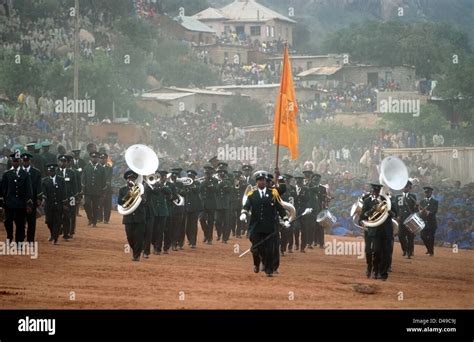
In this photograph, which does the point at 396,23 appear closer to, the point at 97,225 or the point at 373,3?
the point at 373,3

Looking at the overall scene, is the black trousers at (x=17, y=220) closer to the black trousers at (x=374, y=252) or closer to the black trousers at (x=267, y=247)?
the black trousers at (x=267, y=247)

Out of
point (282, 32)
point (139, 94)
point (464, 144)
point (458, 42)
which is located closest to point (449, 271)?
point (464, 144)

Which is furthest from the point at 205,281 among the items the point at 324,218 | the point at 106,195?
the point at 106,195

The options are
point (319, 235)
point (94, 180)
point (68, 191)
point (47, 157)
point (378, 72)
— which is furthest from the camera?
point (378, 72)

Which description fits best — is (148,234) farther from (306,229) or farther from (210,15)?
(210,15)

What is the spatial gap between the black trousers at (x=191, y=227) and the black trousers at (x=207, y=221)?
2.19ft

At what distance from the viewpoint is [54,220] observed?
78.2ft

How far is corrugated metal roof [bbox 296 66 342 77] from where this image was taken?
61.8m

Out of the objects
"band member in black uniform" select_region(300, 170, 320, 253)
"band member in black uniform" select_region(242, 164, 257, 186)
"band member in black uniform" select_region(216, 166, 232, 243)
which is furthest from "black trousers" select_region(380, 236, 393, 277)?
"band member in black uniform" select_region(242, 164, 257, 186)

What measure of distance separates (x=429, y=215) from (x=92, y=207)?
8.13 m

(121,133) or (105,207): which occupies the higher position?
(105,207)

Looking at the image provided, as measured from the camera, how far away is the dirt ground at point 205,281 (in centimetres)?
1778

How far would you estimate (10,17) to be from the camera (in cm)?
5441
